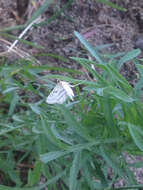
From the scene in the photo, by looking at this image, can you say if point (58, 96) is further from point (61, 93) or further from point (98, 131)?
point (98, 131)

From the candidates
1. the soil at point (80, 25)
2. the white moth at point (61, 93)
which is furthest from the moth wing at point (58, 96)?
the soil at point (80, 25)

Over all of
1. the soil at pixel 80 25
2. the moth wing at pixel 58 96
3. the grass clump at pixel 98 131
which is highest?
the soil at pixel 80 25

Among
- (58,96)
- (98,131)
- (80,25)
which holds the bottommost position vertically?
(98,131)

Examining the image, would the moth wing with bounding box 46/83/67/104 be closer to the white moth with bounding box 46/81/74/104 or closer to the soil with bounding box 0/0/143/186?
the white moth with bounding box 46/81/74/104

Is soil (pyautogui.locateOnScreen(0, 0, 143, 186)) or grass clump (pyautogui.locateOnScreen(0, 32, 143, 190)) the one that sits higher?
soil (pyautogui.locateOnScreen(0, 0, 143, 186))

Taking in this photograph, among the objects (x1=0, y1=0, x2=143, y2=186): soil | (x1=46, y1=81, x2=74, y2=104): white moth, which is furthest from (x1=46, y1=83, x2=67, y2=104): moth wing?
(x1=0, y1=0, x2=143, y2=186): soil

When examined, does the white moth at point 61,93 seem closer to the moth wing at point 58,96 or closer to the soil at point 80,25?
the moth wing at point 58,96

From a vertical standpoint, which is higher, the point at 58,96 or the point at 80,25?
the point at 80,25

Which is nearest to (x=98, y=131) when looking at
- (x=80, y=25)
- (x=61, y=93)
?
(x=61, y=93)

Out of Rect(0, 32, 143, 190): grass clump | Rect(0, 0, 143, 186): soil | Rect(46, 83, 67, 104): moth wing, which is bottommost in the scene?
Rect(0, 32, 143, 190): grass clump
